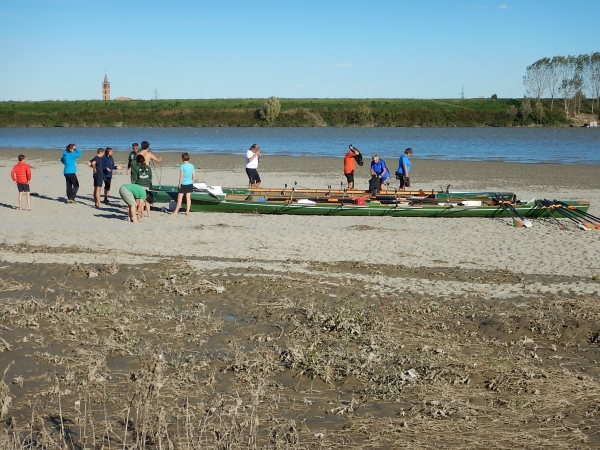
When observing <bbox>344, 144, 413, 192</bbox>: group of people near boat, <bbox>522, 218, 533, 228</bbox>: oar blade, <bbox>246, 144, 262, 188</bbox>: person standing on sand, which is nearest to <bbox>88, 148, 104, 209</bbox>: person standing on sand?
<bbox>246, 144, 262, 188</bbox>: person standing on sand

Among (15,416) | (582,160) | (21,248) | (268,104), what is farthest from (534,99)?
(15,416)

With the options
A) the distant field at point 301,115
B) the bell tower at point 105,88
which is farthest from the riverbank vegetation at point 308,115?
the bell tower at point 105,88

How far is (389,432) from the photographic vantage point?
18.2 ft

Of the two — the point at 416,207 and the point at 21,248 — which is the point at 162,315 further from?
the point at 416,207

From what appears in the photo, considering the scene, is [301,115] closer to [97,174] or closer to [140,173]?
[97,174]

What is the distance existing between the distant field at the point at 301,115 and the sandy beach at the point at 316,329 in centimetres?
7529

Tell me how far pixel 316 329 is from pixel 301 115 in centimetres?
8466

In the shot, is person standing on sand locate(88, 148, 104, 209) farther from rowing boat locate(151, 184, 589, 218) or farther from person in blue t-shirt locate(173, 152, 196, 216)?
person in blue t-shirt locate(173, 152, 196, 216)

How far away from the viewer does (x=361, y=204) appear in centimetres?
1694

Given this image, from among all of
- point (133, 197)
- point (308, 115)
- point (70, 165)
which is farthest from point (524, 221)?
point (308, 115)

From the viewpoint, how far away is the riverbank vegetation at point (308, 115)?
87.2 meters

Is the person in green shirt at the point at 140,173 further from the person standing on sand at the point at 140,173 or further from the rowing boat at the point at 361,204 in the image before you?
the rowing boat at the point at 361,204

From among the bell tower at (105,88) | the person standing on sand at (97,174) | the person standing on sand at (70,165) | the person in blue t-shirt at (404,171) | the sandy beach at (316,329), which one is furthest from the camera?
the bell tower at (105,88)

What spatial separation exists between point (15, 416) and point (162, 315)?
281 centimetres
